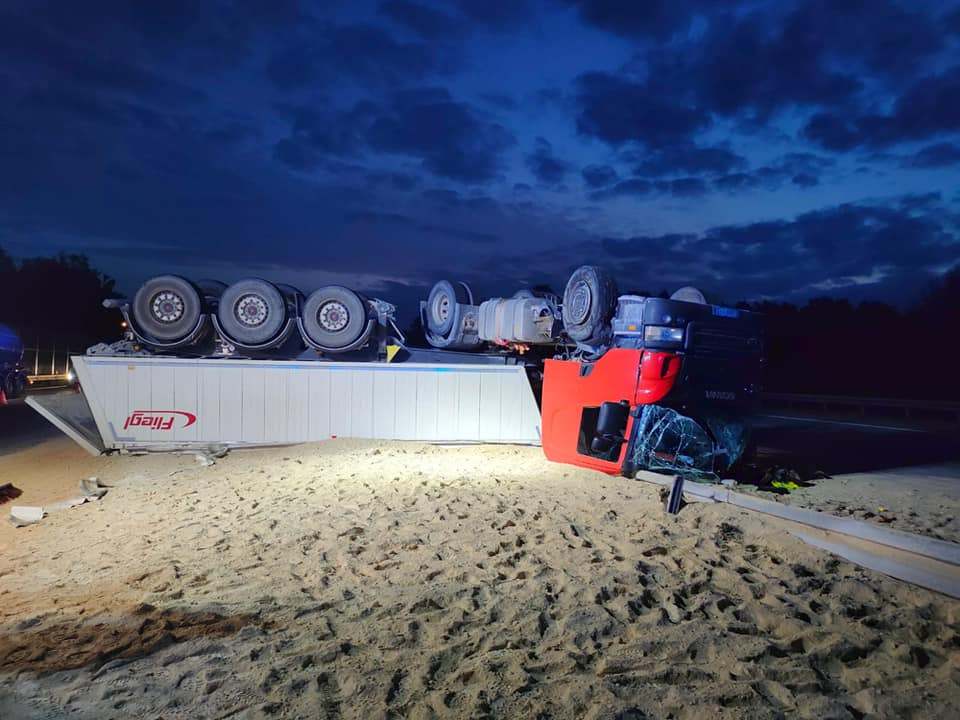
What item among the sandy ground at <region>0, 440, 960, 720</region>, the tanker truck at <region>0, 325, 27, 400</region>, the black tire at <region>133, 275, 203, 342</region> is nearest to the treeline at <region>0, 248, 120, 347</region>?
the tanker truck at <region>0, 325, 27, 400</region>

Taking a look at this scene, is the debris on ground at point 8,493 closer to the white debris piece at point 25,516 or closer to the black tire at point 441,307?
the white debris piece at point 25,516

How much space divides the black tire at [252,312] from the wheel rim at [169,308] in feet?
2.12

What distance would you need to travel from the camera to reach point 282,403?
36.0ft

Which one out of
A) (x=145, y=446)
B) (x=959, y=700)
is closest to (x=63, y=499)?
(x=145, y=446)

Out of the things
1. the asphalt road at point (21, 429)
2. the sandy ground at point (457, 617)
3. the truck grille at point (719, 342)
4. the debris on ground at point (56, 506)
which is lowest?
the asphalt road at point (21, 429)

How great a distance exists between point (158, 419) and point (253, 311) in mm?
2330

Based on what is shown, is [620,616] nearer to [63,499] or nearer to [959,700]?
[959,700]

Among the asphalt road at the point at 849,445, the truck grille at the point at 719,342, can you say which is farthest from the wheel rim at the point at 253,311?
the asphalt road at the point at 849,445

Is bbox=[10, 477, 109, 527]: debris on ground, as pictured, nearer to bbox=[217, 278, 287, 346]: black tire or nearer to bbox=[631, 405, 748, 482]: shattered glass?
bbox=[217, 278, 287, 346]: black tire

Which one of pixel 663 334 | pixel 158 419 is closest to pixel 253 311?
pixel 158 419

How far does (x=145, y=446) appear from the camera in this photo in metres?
10.7

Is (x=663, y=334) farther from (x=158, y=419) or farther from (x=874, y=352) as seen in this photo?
(x=874, y=352)

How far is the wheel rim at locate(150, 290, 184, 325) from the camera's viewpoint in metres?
11.2

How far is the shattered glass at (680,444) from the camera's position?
7.97 m
